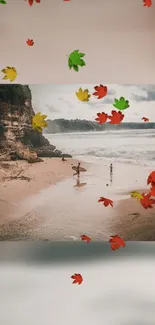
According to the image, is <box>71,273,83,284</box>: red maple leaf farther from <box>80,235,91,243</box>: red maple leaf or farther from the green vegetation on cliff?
the green vegetation on cliff

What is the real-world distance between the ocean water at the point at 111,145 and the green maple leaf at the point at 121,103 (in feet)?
0.74

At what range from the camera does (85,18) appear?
4.33m

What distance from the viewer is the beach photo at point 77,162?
14.3 feet

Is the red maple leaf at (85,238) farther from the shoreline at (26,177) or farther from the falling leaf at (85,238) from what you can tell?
the shoreline at (26,177)

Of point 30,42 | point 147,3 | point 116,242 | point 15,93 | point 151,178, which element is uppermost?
point 147,3

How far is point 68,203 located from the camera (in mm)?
4395

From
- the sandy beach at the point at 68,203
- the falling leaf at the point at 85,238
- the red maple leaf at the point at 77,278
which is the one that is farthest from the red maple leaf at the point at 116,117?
the red maple leaf at the point at 77,278

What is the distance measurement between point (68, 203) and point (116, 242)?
58cm

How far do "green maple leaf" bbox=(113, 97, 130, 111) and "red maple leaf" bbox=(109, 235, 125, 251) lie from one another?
3.99 ft

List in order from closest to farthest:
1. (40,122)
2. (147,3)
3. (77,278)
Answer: (77,278)
(147,3)
(40,122)

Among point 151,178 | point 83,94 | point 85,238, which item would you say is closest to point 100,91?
point 83,94

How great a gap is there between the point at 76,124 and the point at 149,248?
1352mm

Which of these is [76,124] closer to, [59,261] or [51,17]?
[51,17]

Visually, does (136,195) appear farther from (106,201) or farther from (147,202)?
(106,201)
